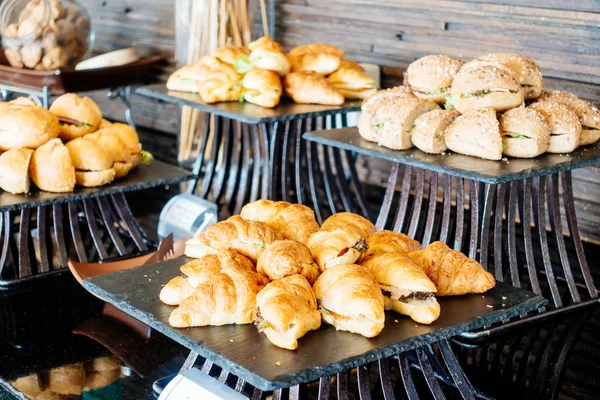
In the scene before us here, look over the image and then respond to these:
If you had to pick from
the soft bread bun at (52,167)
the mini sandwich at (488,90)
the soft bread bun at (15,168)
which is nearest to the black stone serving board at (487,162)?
the mini sandwich at (488,90)

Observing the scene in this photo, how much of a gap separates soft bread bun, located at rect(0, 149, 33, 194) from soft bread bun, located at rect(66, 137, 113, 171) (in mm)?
155

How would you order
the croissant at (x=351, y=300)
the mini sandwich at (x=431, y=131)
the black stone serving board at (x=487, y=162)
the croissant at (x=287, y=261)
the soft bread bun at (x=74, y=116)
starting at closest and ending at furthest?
the croissant at (x=351, y=300) → the croissant at (x=287, y=261) → the black stone serving board at (x=487, y=162) → the mini sandwich at (x=431, y=131) → the soft bread bun at (x=74, y=116)

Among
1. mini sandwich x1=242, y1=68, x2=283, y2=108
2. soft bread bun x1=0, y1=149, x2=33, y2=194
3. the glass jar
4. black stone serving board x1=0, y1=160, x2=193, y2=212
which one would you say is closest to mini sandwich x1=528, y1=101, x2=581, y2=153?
mini sandwich x1=242, y1=68, x2=283, y2=108

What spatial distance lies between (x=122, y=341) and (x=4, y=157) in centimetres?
81

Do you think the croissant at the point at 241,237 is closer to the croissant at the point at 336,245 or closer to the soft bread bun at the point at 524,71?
the croissant at the point at 336,245

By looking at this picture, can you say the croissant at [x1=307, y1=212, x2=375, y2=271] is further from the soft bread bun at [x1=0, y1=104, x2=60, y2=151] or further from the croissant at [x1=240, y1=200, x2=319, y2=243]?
the soft bread bun at [x1=0, y1=104, x2=60, y2=151]

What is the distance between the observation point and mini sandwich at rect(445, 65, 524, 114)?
277 centimetres

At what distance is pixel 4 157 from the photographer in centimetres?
284

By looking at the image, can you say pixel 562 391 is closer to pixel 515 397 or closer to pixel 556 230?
pixel 515 397

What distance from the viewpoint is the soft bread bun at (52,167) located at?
2867 mm

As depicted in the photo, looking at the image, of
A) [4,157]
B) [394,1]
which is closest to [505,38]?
[394,1]

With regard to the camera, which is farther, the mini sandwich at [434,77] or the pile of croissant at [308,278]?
the mini sandwich at [434,77]

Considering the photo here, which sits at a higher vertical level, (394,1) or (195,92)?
(394,1)

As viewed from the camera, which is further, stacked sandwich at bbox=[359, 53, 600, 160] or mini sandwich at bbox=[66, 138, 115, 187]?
mini sandwich at bbox=[66, 138, 115, 187]
